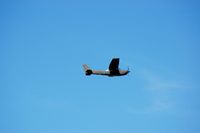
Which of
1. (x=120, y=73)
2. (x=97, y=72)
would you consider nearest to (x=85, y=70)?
(x=97, y=72)

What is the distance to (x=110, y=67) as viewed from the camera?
5141 cm

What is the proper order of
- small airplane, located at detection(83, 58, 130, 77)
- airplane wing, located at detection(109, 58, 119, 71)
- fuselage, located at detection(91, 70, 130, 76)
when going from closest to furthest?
airplane wing, located at detection(109, 58, 119, 71)
small airplane, located at detection(83, 58, 130, 77)
fuselage, located at detection(91, 70, 130, 76)

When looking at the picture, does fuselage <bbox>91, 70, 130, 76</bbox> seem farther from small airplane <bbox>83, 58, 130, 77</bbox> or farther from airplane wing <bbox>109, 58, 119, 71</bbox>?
airplane wing <bbox>109, 58, 119, 71</bbox>

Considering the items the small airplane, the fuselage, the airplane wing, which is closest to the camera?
the airplane wing

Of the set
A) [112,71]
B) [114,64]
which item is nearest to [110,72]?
[112,71]

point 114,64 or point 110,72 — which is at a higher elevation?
point 114,64

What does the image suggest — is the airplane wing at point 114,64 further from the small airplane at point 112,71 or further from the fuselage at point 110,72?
the fuselage at point 110,72

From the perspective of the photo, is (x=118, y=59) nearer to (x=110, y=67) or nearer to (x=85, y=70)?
(x=110, y=67)

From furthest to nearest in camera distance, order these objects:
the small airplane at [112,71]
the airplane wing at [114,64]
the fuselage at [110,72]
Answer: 1. the fuselage at [110,72]
2. the small airplane at [112,71]
3. the airplane wing at [114,64]

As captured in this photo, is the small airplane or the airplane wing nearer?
the airplane wing

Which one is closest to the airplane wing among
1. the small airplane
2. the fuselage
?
the small airplane

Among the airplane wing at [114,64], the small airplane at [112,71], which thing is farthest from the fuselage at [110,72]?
the airplane wing at [114,64]

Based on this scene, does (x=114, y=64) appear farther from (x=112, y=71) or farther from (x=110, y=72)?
(x=110, y=72)

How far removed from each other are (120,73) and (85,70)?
5733mm
